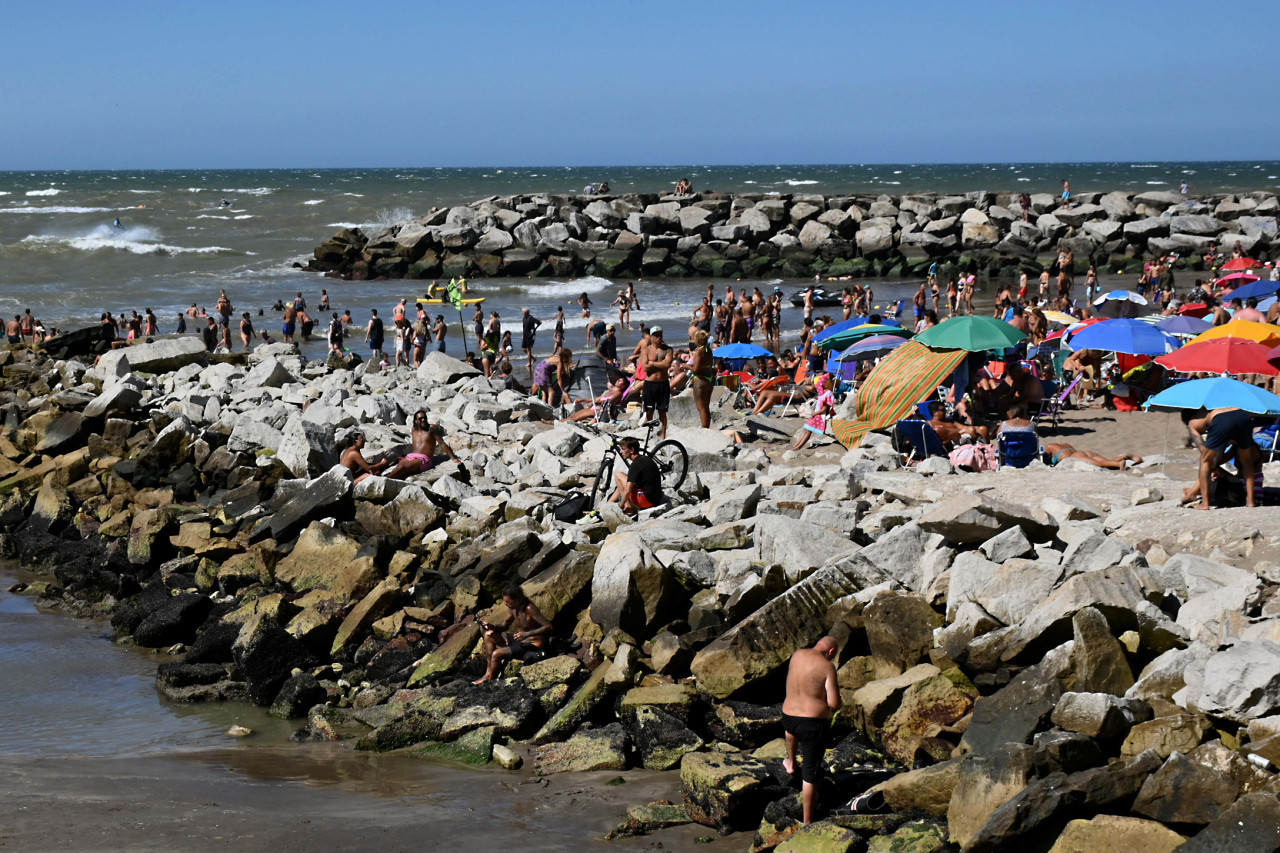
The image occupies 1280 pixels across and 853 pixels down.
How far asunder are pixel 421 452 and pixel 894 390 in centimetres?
498

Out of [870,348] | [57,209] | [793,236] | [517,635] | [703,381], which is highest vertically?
[57,209]

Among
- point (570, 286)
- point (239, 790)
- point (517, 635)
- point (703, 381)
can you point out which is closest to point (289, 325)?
point (570, 286)

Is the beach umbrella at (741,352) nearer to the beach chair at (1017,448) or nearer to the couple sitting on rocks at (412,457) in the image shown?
the couple sitting on rocks at (412,457)

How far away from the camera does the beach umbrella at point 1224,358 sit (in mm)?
10945

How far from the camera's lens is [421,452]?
12867mm

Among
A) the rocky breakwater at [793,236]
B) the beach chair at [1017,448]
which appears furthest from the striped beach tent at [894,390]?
the rocky breakwater at [793,236]

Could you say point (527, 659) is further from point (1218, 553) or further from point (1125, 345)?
point (1125, 345)

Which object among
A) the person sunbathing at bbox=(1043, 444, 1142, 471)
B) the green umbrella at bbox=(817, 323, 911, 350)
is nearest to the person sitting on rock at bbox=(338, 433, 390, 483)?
the person sunbathing at bbox=(1043, 444, 1142, 471)

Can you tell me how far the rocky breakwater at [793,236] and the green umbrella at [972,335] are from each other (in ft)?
86.6

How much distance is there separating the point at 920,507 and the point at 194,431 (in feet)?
Answer: 30.2

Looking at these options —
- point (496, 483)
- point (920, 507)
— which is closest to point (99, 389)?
point (496, 483)

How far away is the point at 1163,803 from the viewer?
18.2ft

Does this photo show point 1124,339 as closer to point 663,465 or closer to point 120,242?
point 663,465

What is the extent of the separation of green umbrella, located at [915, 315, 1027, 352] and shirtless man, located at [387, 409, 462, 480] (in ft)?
17.1
